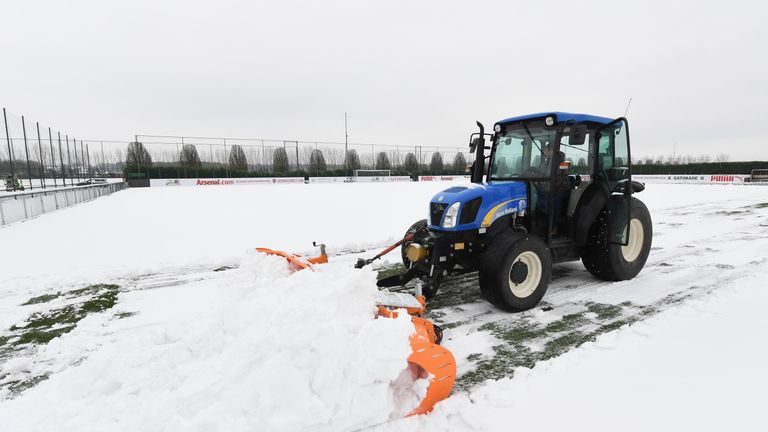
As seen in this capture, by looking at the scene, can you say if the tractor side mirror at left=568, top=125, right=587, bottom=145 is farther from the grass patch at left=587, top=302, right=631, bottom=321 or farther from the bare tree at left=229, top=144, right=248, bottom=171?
the bare tree at left=229, top=144, right=248, bottom=171

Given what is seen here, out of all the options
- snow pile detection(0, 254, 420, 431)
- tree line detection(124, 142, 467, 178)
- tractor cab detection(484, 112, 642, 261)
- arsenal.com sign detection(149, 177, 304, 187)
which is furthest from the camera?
tree line detection(124, 142, 467, 178)

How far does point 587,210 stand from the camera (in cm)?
483

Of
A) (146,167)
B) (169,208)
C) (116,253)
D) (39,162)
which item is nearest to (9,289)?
(116,253)

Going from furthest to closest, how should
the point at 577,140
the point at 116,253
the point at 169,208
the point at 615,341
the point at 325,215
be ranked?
the point at 169,208, the point at 325,215, the point at 116,253, the point at 577,140, the point at 615,341

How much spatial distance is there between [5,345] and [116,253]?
3.96 meters

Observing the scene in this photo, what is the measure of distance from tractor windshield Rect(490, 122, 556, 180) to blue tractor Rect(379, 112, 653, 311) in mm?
12

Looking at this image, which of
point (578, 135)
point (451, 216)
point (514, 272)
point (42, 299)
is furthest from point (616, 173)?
point (42, 299)

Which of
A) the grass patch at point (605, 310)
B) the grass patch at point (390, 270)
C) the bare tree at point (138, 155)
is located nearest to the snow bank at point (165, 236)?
the grass patch at point (390, 270)

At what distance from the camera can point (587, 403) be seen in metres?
2.58

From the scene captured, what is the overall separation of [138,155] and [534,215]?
1550 inches

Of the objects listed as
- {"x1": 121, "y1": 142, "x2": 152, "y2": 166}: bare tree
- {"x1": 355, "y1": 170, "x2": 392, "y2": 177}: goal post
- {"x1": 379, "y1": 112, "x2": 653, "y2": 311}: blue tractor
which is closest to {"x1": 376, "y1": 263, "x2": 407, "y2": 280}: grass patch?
{"x1": 379, "y1": 112, "x2": 653, "y2": 311}: blue tractor

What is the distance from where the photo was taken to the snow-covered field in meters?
2.41

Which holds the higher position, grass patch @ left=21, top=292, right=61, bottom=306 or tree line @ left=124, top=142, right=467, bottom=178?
tree line @ left=124, top=142, right=467, bottom=178

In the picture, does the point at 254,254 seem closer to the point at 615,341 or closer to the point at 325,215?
the point at 615,341
